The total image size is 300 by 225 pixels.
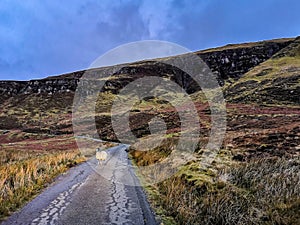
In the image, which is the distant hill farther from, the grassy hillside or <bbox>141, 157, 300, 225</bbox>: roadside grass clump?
<bbox>141, 157, 300, 225</bbox>: roadside grass clump

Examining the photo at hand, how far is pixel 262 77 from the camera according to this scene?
324ft

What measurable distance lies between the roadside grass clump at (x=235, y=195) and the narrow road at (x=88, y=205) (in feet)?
2.53

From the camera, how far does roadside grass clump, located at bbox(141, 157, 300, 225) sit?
7508mm

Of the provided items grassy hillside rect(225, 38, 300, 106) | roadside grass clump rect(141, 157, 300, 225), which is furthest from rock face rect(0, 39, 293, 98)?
roadside grass clump rect(141, 157, 300, 225)

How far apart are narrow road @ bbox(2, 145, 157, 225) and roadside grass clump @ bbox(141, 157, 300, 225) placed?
77 cm

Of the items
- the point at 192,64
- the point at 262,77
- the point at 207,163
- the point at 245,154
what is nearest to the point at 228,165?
the point at 207,163

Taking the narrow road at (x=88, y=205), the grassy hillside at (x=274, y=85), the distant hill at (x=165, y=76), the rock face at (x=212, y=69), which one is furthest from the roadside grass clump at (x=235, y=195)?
the rock face at (x=212, y=69)

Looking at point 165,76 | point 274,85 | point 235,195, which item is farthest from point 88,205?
point 165,76

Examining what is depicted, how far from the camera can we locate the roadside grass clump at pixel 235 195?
7.51 meters

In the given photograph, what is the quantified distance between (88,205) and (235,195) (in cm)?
503

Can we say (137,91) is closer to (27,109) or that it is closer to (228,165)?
(27,109)

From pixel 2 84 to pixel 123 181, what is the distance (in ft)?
584

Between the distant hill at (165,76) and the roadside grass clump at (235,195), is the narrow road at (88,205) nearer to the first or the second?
the roadside grass clump at (235,195)

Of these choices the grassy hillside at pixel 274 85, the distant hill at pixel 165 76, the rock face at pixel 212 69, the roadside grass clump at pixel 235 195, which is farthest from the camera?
the rock face at pixel 212 69
